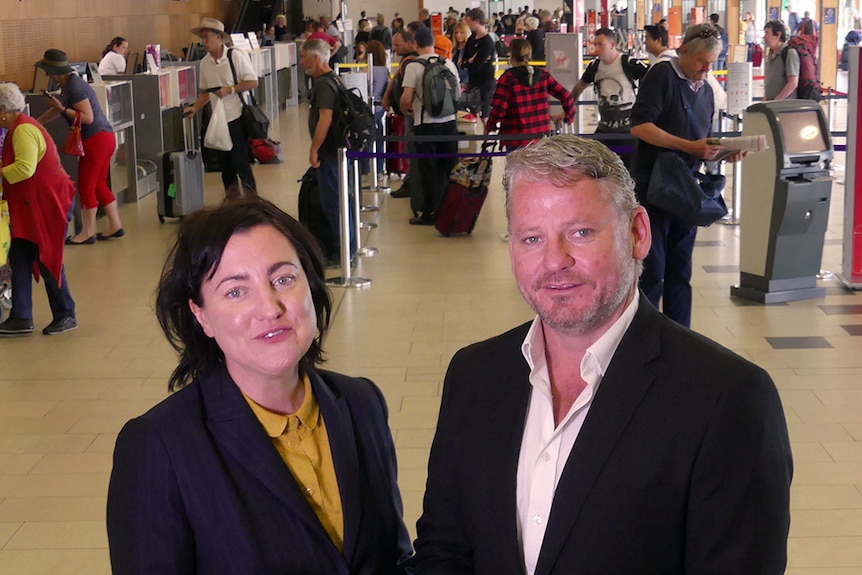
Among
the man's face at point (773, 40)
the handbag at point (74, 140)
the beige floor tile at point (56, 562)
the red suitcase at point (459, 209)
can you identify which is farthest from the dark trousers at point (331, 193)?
the man's face at point (773, 40)

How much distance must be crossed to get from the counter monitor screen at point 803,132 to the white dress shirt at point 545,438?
565 centimetres

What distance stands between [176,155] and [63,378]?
16.2ft

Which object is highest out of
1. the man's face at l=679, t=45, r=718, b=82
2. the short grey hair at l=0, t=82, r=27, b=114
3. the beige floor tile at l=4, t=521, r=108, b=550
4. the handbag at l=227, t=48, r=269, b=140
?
the man's face at l=679, t=45, r=718, b=82

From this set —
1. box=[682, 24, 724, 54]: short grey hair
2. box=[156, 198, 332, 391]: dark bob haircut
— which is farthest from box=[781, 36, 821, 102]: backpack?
box=[156, 198, 332, 391]: dark bob haircut

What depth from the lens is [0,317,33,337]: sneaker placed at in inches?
281

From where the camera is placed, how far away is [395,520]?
2.31 m

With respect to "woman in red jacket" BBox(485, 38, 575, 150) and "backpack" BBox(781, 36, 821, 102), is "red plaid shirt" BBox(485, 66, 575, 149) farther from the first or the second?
"backpack" BBox(781, 36, 821, 102)

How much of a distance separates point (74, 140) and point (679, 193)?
5.74 meters

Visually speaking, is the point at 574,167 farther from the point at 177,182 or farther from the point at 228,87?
the point at 177,182

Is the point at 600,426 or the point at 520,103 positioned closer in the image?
the point at 600,426

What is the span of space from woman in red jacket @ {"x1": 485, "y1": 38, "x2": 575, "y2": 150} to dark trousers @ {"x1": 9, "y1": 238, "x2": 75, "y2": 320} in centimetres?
391

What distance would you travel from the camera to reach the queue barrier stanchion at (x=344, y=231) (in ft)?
27.0

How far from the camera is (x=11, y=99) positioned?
22.9 feet

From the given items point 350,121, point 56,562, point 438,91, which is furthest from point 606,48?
point 56,562
